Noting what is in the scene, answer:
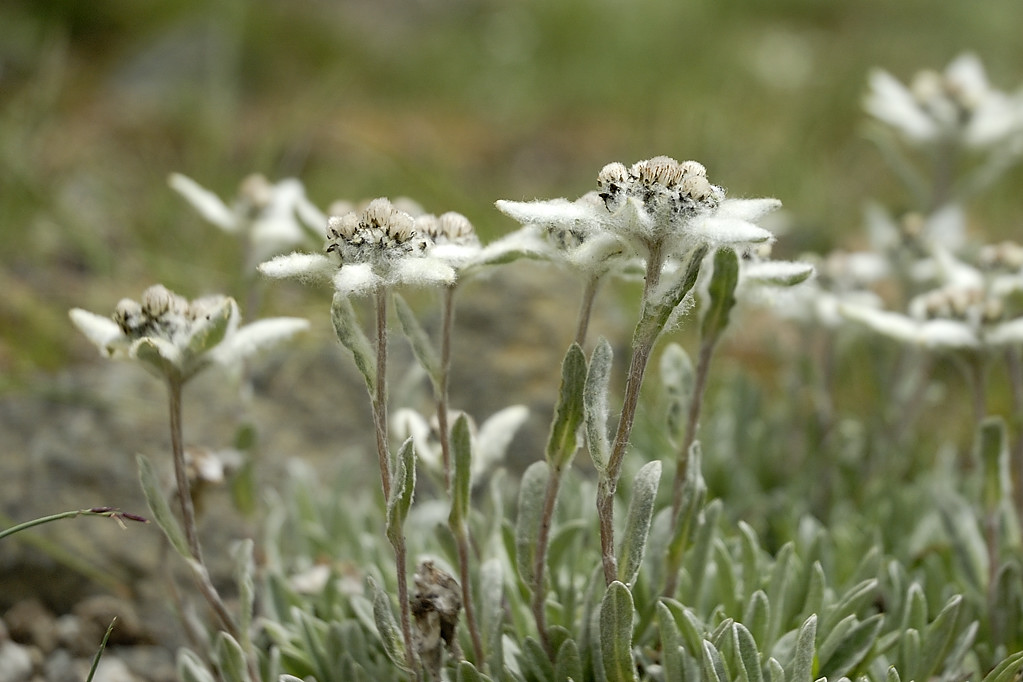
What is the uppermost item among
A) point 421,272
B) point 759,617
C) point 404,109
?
point 404,109

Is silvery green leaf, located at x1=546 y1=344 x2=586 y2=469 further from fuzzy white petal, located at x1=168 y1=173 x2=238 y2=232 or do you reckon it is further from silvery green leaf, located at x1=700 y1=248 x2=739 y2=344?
fuzzy white petal, located at x1=168 y1=173 x2=238 y2=232

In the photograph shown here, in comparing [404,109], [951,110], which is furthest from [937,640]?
[404,109]

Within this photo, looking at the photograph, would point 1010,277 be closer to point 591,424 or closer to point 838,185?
point 591,424

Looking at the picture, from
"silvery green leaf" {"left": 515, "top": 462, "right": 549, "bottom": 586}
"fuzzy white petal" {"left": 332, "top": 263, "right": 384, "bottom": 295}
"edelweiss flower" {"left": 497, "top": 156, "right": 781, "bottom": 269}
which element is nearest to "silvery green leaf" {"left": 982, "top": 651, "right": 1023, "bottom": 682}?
"silvery green leaf" {"left": 515, "top": 462, "right": 549, "bottom": 586}

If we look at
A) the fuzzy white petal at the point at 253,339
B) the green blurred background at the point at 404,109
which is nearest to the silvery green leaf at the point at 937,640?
the fuzzy white petal at the point at 253,339

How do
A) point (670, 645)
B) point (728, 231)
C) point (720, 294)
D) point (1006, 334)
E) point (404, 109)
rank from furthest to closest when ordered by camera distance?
point (404, 109)
point (1006, 334)
point (720, 294)
point (670, 645)
point (728, 231)

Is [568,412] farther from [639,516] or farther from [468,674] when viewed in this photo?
[468,674]
